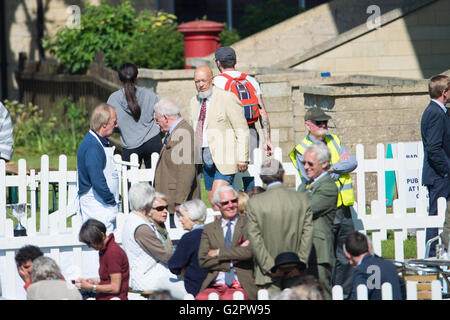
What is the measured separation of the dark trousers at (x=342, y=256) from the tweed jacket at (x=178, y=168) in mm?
1406

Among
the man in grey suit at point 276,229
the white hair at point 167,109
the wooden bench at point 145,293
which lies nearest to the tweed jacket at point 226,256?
the man in grey suit at point 276,229

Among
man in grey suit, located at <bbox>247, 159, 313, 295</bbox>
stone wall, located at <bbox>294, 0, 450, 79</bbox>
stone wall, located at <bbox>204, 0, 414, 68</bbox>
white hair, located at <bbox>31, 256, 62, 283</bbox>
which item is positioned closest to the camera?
white hair, located at <bbox>31, 256, 62, 283</bbox>

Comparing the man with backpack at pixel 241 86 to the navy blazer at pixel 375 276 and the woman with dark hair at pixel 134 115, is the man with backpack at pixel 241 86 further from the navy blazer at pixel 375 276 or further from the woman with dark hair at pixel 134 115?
the navy blazer at pixel 375 276

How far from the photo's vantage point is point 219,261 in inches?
282

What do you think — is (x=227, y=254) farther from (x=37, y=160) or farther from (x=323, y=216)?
(x=37, y=160)

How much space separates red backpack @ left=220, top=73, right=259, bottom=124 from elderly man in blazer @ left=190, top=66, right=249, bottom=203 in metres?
0.24

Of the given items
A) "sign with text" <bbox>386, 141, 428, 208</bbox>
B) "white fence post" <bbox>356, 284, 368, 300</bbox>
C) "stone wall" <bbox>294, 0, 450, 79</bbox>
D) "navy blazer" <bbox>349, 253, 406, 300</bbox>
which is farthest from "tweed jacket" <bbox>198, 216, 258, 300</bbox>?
"stone wall" <bbox>294, 0, 450, 79</bbox>

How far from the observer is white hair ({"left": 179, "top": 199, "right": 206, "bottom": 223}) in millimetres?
7594

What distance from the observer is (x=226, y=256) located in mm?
7160

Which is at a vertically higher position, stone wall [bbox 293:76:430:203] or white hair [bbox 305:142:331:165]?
stone wall [bbox 293:76:430:203]

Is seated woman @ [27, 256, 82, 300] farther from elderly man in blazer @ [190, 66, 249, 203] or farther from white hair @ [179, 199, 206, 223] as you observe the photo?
elderly man in blazer @ [190, 66, 249, 203]

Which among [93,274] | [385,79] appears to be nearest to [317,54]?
[385,79]

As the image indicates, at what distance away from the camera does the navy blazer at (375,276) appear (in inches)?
262

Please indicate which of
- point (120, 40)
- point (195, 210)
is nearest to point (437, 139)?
point (195, 210)
